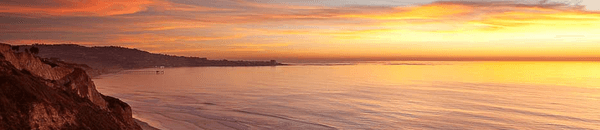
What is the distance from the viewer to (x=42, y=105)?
46.2 ft

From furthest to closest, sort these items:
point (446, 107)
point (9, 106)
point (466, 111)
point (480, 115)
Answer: point (446, 107), point (466, 111), point (480, 115), point (9, 106)

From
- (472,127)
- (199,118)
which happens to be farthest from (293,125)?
(472,127)

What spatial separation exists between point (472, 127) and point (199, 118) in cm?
1816

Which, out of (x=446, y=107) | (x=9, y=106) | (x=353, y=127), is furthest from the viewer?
(x=446, y=107)

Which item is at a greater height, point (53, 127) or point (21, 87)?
point (21, 87)

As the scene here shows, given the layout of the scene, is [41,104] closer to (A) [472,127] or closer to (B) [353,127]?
(B) [353,127]

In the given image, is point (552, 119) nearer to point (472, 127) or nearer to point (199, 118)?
point (472, 127)

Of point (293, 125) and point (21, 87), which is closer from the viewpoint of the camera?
point (21, 87)

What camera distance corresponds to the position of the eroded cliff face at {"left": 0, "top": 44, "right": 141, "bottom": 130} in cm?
1344

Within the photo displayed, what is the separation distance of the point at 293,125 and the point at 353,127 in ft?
12.6

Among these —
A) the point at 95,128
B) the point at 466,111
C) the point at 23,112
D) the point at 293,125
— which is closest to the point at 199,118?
the point at 293,125

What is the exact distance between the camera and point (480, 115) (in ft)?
118

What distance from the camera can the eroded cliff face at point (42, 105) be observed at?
13438 mm

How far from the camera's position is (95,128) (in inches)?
623
